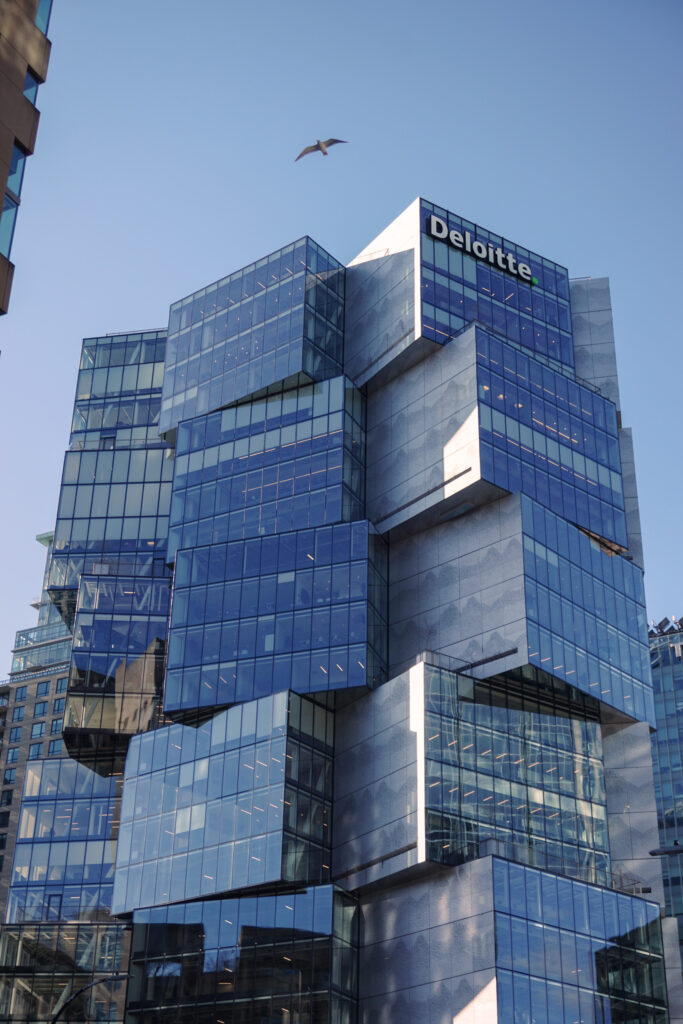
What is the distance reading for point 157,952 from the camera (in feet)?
299

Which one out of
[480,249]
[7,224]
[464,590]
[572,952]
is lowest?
[572,952]

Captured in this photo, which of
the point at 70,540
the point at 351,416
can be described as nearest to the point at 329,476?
the point at 351,416

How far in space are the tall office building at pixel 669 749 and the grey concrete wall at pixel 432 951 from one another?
3308 inches

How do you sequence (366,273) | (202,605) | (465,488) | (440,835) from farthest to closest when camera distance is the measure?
(366,273) → (202,605) → (465,488) → (440,835)

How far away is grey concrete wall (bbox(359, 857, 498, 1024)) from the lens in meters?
80.9

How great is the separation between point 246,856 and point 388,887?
405 inches

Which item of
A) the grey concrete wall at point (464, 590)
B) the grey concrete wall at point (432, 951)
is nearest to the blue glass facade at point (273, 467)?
the grey concrete wall at point (464, 590)

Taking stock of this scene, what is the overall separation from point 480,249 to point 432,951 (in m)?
60.5

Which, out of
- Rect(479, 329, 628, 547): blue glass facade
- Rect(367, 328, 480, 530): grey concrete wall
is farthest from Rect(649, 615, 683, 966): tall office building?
Rect(367, 328, 480, 530): grey concrete wall

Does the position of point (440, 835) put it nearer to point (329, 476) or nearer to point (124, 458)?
point (329, 476)

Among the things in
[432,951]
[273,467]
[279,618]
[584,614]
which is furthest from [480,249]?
[432,951]

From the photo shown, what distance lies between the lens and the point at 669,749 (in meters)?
174

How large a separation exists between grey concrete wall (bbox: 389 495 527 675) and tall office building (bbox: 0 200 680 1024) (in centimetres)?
30

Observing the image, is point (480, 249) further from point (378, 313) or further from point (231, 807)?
point (231, 807)
